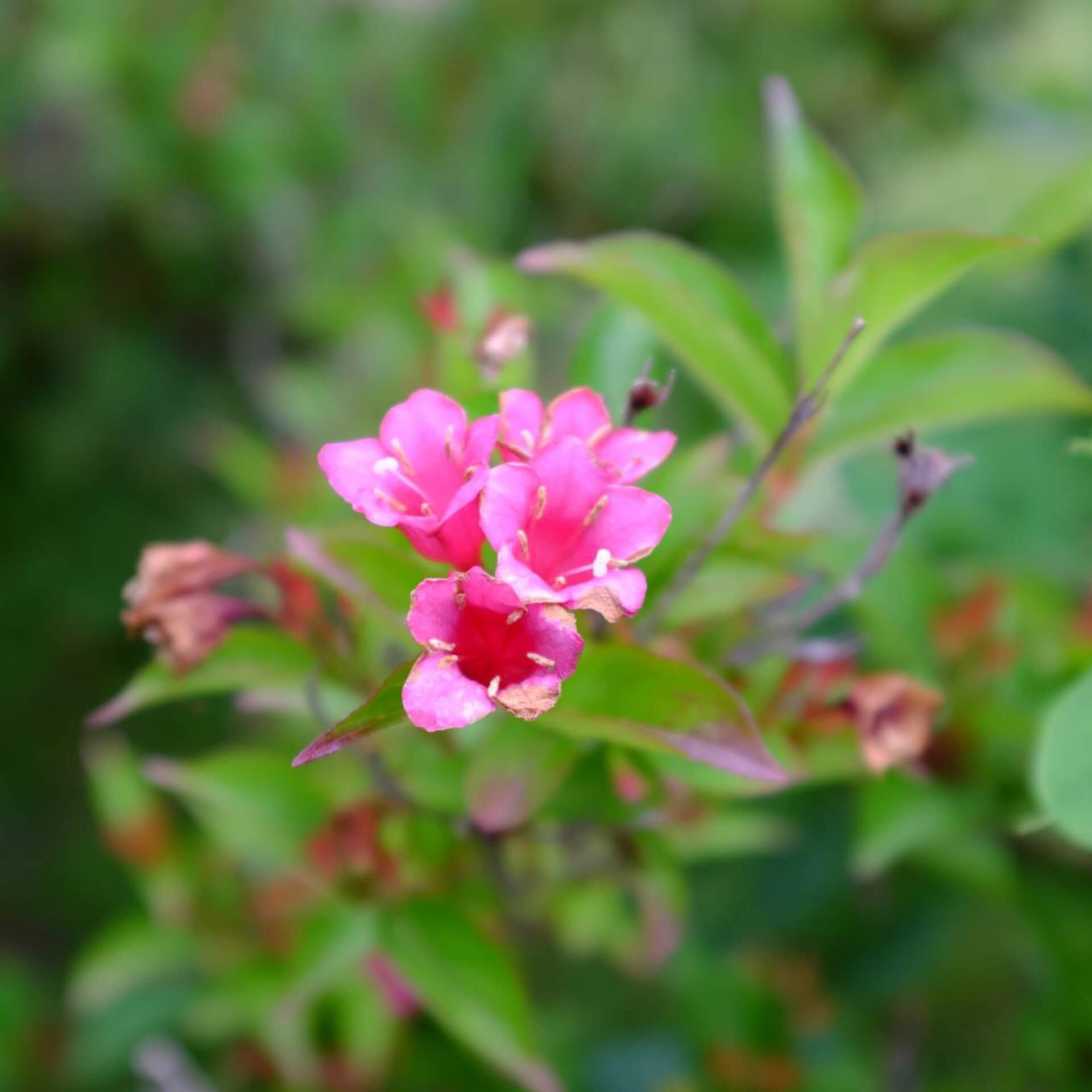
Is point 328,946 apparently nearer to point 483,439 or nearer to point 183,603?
point 183,603

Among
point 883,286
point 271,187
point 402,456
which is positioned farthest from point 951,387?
point 271,187

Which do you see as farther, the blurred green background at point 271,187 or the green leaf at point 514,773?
the blurred green background at point 271,187

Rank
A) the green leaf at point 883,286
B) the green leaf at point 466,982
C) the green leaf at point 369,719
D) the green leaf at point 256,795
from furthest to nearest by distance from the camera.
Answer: the green leaf at point 256,795, the green leaf at point 466,982, the green leaf at point 883,286, the green leaf at point 369,719

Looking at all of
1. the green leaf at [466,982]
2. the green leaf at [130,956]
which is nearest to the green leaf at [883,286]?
the green leaf at [466,982]

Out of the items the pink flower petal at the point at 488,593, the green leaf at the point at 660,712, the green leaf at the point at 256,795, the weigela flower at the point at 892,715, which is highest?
the pink flower petal at the point at 488,593

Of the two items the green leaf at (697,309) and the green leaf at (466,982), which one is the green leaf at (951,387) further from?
the green leaf at (466,982)

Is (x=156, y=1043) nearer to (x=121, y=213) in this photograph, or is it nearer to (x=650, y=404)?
(x=650, y=404)
